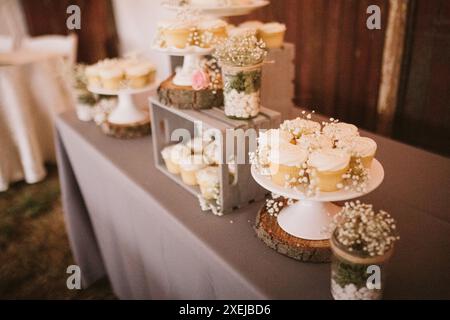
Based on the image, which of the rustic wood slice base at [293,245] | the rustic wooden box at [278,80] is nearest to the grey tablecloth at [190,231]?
the rustic wood slice base at [293,245]

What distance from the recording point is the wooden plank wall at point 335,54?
7.31ft

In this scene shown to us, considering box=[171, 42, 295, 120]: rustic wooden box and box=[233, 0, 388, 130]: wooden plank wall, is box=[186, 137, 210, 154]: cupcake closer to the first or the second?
box=[171, 42, 295, 120]: rustic wooden box

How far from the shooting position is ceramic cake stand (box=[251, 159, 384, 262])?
1.15m

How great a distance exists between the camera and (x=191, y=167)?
61.4 inches

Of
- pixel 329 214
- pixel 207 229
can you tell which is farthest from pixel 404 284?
pixel 207 229

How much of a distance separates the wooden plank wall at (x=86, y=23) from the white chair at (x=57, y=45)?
2.60 ft

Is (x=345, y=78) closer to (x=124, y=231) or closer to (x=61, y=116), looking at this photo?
(x=124, y=231)

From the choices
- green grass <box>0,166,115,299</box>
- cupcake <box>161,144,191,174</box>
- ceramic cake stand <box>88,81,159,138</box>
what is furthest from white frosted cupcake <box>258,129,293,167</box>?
green grass <box>0,166,115,299</box>

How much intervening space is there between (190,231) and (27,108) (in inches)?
103

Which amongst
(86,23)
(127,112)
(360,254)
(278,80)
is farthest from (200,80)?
(86,23)

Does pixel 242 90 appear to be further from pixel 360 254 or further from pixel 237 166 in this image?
pixel 360 254

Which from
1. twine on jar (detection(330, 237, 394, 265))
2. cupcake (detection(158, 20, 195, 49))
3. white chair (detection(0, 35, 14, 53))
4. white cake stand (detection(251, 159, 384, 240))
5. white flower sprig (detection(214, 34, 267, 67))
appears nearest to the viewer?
twine on jar (detection(330, 237, 394, 265))

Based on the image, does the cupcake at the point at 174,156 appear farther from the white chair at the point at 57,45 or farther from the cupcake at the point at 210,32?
the white chair at the point at 57,45

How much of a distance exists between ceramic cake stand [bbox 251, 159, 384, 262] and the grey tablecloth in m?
0.04
